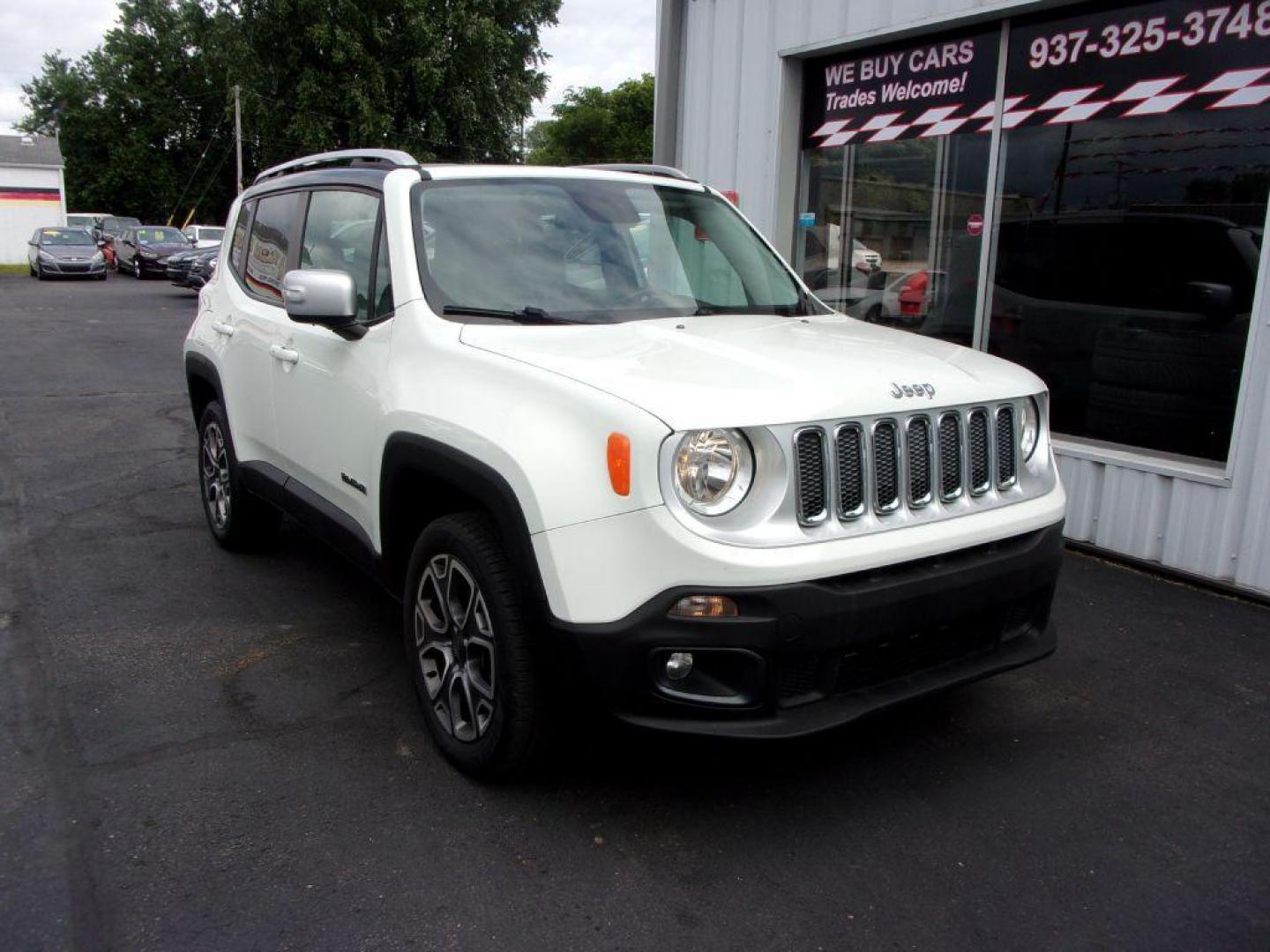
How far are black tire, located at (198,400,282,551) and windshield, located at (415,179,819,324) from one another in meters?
1.98

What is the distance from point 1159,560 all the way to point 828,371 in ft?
11.1

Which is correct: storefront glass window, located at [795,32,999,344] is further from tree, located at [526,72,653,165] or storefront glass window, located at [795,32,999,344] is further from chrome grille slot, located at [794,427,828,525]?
tree, located at [526,72,653,165]

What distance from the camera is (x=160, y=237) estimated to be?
1275 inches

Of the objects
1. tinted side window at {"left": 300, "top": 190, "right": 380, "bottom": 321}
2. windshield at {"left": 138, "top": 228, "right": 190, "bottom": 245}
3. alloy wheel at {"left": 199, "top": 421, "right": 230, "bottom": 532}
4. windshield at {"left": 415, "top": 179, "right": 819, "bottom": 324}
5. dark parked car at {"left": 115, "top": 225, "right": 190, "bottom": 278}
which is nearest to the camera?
windshield at {"left": 415, "top": 179, "right": 819, "bottom": 324}

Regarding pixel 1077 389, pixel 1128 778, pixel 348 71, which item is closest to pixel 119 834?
pixel 1128 778

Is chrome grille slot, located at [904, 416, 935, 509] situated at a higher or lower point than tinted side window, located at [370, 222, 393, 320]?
lower

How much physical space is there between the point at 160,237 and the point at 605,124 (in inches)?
1575

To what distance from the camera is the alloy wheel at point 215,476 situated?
18.2 feet

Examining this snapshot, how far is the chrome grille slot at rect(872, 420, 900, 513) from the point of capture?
117 inches

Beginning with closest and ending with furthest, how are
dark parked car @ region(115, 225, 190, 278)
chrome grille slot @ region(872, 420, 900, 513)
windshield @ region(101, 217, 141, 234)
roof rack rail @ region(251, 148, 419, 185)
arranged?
1. chrome grille slot @ region(872, 420, 900, 513)
2. roof rack rail @ region(251, 148, 419, 185)
3. dark parked car @ region(115, 225, 190, 278)
4. windshield @ region(101, 217, 141, 234)

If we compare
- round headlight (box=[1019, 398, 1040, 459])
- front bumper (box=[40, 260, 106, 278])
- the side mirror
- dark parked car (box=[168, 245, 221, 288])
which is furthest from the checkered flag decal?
front bumper (box=[40, 260, 106, 278])

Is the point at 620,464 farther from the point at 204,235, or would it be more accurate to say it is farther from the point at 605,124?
the point at 605,124

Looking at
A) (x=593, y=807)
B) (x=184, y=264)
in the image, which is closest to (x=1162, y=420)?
(x=593, y=807)

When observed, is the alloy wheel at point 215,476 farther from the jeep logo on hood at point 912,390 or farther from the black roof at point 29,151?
the black roof at point 29,151
